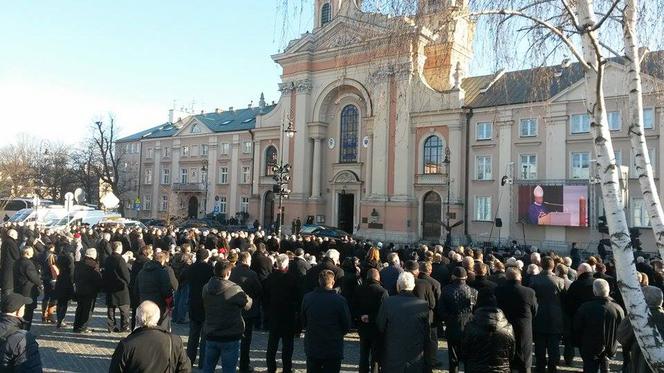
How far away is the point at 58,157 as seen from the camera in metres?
62.1

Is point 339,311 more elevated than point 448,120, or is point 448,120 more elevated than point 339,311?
point 448,120

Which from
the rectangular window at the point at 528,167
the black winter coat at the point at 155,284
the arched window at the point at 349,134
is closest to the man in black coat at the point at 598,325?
the black winter coat at the point at 155,284

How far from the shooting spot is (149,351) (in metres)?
4.33

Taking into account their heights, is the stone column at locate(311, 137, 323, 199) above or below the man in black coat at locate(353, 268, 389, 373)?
above

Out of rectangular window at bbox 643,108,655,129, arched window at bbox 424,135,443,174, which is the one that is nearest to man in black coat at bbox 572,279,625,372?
rectangular window at bbox 643,108,655,129

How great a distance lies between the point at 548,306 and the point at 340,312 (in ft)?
12.2

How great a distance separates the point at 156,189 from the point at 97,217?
21.4m

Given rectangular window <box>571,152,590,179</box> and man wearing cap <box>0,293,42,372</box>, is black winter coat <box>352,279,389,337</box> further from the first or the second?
rectangular window <box>571,152,590,179</box>

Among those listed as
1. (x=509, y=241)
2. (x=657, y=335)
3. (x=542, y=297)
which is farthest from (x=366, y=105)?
(x=657, y=335)

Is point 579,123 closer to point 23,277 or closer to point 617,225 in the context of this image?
point 617,225

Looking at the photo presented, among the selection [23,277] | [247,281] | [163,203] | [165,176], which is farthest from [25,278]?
[165,176]

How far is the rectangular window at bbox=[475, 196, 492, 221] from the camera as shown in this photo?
117ft

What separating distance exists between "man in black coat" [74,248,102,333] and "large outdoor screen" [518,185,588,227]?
27682 millimetres

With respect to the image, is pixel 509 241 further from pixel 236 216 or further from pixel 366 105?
pixel 236 216
